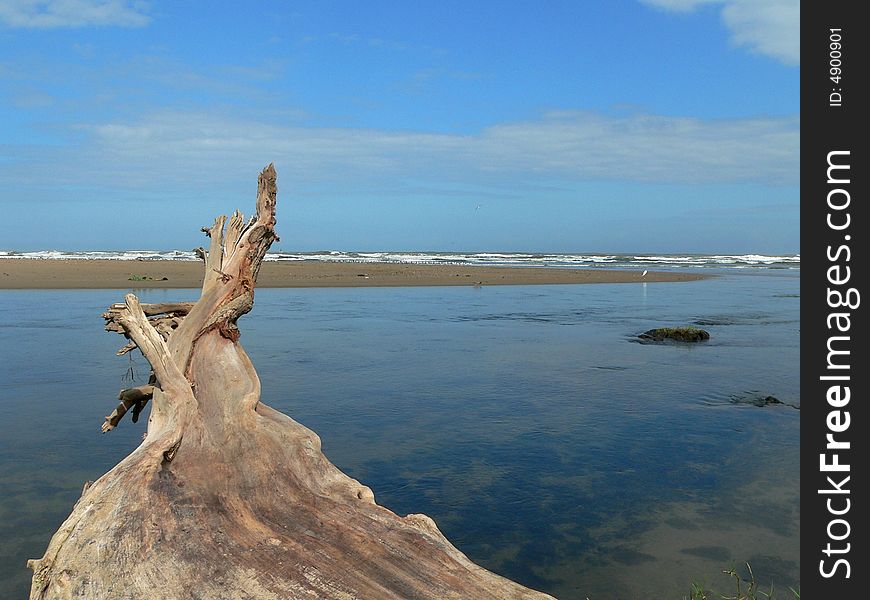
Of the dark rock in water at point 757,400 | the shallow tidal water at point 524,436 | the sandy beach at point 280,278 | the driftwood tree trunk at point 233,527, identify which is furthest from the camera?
the sandy beach at point 280,278

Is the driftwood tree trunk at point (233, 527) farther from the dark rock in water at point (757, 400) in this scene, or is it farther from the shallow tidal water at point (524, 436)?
the dark rock in water at point (757, 400)

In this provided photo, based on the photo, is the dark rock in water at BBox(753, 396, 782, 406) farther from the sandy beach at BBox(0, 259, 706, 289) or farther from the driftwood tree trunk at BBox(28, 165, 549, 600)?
the sandy beach at BBox(0, 259, 706, 289)

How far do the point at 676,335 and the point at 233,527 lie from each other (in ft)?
45.1

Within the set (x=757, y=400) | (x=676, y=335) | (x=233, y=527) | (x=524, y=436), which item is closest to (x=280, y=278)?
(x=676, y=335)

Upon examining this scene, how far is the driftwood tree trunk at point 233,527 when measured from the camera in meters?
3.80

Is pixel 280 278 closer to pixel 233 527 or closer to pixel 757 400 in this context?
pixel 757 400

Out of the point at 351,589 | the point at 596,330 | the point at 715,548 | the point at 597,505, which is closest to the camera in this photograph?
the point at 351,589

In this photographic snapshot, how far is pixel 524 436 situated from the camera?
8406 mm

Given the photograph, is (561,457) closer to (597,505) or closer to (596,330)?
(597,505)

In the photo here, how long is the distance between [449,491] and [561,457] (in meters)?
1.53

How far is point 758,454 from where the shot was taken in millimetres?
7762

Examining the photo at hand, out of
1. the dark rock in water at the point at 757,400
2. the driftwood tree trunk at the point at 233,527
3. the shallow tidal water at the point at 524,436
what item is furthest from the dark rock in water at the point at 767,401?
the driftwood tree trunk at the point at 233,527

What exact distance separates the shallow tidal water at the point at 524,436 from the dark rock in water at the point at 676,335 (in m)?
0.55

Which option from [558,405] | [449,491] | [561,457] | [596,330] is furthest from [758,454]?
[596,330]
